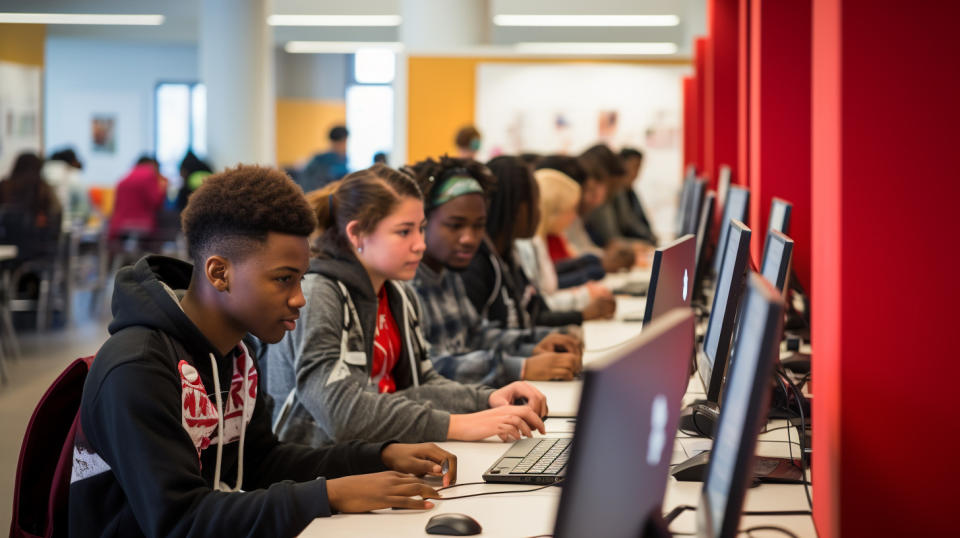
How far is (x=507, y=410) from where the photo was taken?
2.21 m

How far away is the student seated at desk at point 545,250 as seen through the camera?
4383 millimetres

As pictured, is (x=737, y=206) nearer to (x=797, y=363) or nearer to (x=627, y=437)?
(x=797, y=363)

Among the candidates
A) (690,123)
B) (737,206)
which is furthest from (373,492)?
(690,123)

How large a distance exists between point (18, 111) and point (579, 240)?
5278mm

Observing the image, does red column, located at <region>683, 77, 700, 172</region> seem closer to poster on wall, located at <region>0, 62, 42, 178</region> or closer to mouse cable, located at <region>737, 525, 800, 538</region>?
poster on wall, located at <region>0, 62, 42, 178</region>

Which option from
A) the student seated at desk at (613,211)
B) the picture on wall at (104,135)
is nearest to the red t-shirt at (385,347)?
the student seated at desk at (613,211)

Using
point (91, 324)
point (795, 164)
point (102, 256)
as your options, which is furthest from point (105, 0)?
point (795, 164)

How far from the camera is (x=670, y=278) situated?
2.05m

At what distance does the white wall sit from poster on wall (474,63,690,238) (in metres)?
10.6

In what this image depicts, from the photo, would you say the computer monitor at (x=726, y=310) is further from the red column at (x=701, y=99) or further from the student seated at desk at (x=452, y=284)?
the red column at (x=701, y=99)

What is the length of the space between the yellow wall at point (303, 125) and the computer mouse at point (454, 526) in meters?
17.1

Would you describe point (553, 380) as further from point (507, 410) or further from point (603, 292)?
point (603, 292)

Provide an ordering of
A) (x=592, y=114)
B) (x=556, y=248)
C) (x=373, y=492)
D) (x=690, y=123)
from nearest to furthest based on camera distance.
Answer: (x=373, y=492) → (x=556, y=248) → (x=690, y=123) → (x=592, y=114)

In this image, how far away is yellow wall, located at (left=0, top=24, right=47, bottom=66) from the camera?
351 inches
